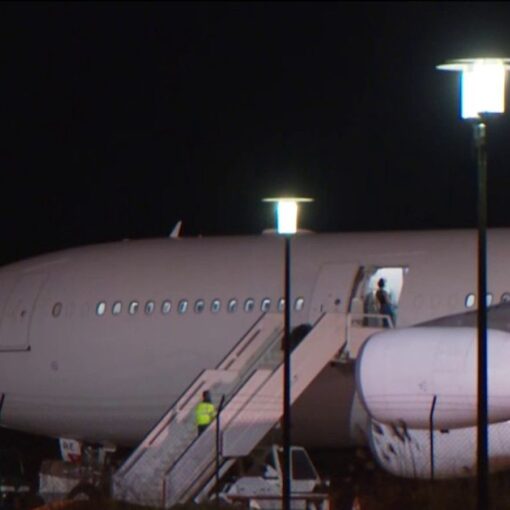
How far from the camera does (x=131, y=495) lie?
31.8 meters

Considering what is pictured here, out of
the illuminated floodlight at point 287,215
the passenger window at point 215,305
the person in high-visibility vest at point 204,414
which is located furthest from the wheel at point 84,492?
the illuminated floodlight at point 287,215

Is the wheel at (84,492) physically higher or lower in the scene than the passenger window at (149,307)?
lower

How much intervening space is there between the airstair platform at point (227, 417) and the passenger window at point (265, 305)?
23.7 inches

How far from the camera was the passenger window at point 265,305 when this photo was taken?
34312 mm

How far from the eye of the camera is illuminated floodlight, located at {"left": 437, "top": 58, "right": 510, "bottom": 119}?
2042 centimetres

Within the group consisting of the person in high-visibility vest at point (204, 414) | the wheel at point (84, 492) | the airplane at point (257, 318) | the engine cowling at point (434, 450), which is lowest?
the wheel at point (84, 492)

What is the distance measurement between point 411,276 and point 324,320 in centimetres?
154

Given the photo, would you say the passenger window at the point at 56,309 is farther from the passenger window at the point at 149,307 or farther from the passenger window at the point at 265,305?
the passenger window at the point at 265,305

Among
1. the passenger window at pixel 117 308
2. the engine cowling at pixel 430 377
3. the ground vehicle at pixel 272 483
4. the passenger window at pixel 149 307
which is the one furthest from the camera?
the passenger window at pixel 117 308

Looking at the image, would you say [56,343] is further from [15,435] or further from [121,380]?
[15,435]

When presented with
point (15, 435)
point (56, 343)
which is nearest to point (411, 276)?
point (56, 343)

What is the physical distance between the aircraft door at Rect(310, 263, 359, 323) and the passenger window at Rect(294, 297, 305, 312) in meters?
0.22

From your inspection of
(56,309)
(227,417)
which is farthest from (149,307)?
(227,417)

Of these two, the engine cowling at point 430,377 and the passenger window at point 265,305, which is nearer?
the engine cowling at point 430,377
